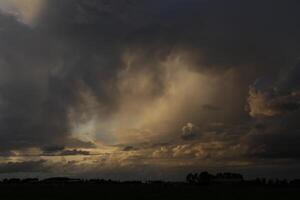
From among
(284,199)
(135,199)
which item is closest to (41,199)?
(135,199)

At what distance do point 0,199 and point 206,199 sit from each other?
51.5 meters

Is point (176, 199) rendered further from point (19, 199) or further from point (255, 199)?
point (19, 199)

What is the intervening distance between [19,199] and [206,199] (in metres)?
46.4

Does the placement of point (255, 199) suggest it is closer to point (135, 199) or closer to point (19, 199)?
point (135, 199)

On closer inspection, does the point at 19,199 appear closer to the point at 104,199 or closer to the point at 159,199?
the point at 104,199

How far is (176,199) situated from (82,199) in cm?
2356

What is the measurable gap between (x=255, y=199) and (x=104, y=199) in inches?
1514

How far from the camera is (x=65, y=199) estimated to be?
11888 centimetres

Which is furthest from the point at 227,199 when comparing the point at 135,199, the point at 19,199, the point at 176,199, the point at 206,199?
the point at 19,199

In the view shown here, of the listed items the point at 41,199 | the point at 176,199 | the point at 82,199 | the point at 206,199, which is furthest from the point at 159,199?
the point at 41,199

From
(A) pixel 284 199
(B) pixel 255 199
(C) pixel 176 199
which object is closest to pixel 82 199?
(C) pixel 176 199

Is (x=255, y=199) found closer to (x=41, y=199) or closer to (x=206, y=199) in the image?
(x=206, y=199)

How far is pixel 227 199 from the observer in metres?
119

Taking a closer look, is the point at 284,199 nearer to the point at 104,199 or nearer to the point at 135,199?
the point at 135,199
